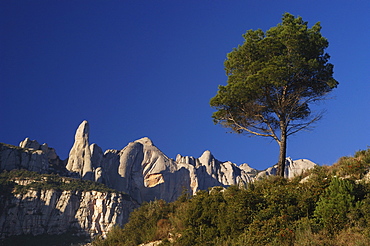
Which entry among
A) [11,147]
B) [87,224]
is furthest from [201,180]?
[11,147]

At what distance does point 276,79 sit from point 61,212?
293ft

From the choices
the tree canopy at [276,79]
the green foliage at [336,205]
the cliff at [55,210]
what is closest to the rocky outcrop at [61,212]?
the cliff at [55,210]

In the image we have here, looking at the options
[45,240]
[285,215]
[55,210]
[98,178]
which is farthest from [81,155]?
[285,215]

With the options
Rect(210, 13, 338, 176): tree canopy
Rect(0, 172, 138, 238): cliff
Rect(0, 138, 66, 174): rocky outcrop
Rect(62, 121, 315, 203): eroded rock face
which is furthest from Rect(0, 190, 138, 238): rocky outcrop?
Rect(210, 13, 338, 176): tree canopy

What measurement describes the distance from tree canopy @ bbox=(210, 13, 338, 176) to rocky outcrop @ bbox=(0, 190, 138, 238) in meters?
82.0

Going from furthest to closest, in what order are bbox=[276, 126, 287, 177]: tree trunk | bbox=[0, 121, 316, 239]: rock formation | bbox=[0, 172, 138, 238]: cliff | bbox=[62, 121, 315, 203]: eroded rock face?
bbox=[62, 121, 315, 203]: eroded rock face → bbox=[0, 121, 316, 239]: rock formation → bbox=[0, 172, 138, 238]: cliff → bbox=[276, 126, 287, 177]: tree trunk

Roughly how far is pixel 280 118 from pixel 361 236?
13.7 metres

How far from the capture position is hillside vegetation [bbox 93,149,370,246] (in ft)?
42.5

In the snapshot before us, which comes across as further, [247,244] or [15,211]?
[15,211]

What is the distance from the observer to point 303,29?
25703 mm

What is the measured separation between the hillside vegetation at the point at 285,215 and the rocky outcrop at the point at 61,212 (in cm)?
8354

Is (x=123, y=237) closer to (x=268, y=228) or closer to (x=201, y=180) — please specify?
(x=268, y=228)

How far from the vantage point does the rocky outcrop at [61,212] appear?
306ft

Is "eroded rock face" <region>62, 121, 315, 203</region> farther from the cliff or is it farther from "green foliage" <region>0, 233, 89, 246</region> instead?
"green foliage" <region>0, 233, 89, 246</region>
